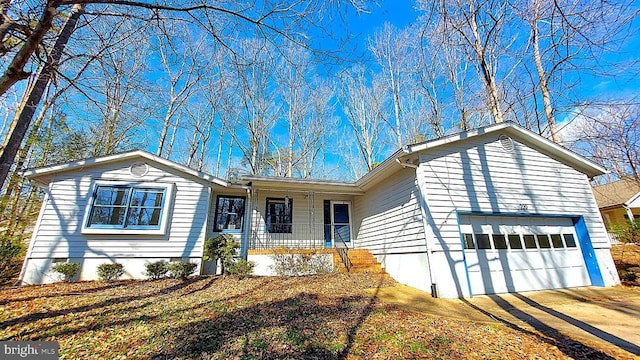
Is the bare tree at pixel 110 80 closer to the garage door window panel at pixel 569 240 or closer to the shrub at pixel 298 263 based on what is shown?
the shrub at pixel 298 263

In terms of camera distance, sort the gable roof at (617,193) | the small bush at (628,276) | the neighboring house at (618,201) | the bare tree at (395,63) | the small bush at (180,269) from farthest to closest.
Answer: the gable roof at (617,193) → the neighboring house at (618,201) → the bare tree at (395,63) → the small bush at (628,276) → the small bush at (180,269)

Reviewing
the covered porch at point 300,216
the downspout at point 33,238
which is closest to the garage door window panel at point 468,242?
the covered porch at point 300,216

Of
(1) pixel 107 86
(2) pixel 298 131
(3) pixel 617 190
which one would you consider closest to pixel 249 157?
(2) pixel 298 131

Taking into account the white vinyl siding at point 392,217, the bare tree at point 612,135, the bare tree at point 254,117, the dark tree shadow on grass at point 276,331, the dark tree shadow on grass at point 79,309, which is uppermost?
the bare tree at point 254,117

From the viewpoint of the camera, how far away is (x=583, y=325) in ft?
14.1

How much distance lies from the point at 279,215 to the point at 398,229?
493 cm

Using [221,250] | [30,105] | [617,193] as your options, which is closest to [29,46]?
[30,105]

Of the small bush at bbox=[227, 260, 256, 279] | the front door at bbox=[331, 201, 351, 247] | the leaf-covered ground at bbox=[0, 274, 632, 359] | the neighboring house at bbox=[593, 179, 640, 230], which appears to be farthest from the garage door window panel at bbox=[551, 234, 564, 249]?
the neighboring house at bbox=[593, 179, 640, 230]

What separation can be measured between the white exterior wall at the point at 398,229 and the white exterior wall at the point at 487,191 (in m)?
0.40

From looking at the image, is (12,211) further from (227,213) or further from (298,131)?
(298,131)

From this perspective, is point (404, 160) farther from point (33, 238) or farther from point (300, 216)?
point (33, 238)

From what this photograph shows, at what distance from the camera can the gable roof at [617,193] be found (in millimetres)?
16531

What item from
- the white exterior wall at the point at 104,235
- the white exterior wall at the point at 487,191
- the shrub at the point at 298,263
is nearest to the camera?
the white exterior wall at the point at 487,191

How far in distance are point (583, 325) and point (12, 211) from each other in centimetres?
1540
